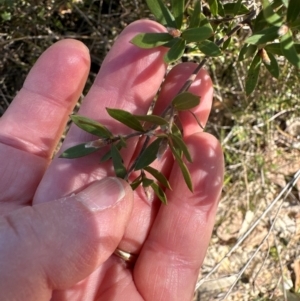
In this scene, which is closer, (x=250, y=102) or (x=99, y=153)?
(x=99, y=153)

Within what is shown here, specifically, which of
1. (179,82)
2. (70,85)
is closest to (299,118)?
(179,82)

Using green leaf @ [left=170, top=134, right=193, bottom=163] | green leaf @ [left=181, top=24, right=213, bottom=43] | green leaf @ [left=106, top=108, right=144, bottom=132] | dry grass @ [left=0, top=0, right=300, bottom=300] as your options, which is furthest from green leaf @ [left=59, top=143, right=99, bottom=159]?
dry grass @ [left=0, top=0, right=300, bottom=300]

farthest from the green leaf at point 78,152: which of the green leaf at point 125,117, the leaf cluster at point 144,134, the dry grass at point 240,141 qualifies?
the dry grass at point 240,141

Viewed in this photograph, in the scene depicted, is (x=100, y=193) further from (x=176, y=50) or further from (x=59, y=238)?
(x=176, y=50)

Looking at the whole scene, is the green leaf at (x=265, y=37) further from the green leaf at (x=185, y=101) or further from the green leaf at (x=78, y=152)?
the green leaf at (x=78, y=152)

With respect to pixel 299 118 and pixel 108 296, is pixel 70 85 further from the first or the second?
pixel 299 118

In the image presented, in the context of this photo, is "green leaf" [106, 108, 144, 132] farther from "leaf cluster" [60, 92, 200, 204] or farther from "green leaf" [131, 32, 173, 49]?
"green leaf" [131, 32, 173, 49]
